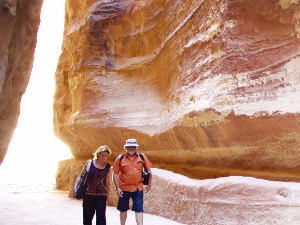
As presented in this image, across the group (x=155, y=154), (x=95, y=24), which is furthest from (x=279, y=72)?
(x=95, y=24)

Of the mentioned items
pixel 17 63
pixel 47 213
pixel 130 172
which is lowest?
pixel 47 213

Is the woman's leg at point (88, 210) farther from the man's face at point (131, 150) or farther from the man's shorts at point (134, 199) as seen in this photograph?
the man's face at point (131, 150)

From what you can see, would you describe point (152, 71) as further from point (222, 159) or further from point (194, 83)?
point (222, 159)

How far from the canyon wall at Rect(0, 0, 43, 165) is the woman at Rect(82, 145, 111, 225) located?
266 cm

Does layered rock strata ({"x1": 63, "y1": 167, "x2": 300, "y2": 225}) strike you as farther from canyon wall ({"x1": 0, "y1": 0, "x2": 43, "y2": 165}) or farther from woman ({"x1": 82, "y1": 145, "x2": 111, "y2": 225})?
canyon wall ({"x1": 0, "y1": 0, "x2": 43, "y2": 165})

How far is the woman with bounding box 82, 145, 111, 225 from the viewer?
446cm

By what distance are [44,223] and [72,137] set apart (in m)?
5.62

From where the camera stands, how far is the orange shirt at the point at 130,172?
499cm

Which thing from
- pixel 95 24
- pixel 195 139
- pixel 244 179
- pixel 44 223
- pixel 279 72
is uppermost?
pixel 95 24

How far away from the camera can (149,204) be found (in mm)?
7477

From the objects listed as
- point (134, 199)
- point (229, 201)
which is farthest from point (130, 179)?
point (229, 201)

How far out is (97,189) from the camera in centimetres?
446

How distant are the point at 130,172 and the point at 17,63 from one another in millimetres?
3180

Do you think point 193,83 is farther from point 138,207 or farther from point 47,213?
point 47,213
